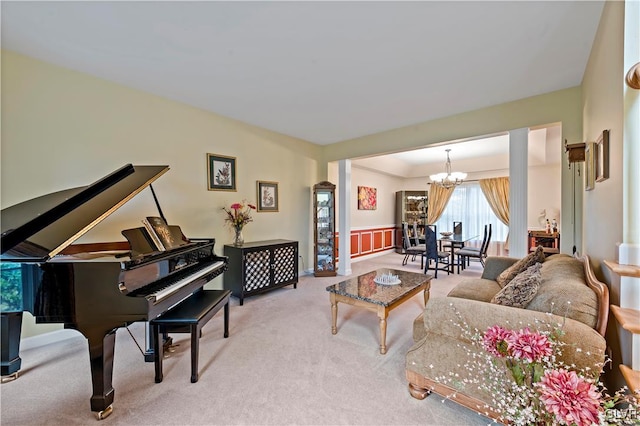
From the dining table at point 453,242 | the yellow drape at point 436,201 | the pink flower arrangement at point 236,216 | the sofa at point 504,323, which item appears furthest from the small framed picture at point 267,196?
the yellow drape at point 436,201

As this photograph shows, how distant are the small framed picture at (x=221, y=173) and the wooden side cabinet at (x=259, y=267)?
90cm

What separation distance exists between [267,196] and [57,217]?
284 cm

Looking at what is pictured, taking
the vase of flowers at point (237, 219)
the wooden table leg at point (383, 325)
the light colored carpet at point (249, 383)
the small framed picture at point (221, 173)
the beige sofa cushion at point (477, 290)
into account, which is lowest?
the light colored carpet at point (249, 383)

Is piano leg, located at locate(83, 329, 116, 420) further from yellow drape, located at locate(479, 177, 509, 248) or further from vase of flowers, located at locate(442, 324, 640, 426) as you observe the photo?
yellow drape, located at locate(479, 177, 509, 248)

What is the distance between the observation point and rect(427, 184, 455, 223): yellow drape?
7.39m

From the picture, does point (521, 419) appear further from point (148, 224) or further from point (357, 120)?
point (357, 120)

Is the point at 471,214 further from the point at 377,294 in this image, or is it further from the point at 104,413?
the point at 104,413

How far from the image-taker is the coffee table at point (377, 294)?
7.46 feet

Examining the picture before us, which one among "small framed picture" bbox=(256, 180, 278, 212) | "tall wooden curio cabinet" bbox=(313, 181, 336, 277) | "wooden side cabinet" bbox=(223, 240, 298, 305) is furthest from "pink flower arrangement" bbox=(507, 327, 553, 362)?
"tall wooden curio cabinet" bbox=(313, 181, 336, 277)

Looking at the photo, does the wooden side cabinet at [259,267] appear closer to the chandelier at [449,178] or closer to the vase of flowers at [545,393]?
the vase of flowers at [545,393]

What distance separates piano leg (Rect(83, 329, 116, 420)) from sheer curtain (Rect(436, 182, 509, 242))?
767 centimetres

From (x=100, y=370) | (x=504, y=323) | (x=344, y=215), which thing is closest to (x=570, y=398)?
(x=504, y=323)

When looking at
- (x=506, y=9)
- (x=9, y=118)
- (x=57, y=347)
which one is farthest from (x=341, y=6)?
(x=57, y=347)

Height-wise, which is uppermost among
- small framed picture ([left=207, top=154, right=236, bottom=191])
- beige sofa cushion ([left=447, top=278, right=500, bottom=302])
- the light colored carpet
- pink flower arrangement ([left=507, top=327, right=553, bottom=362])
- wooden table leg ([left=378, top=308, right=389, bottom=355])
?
small framed picture ([left=207, top=154, right=236, bottom=191])
